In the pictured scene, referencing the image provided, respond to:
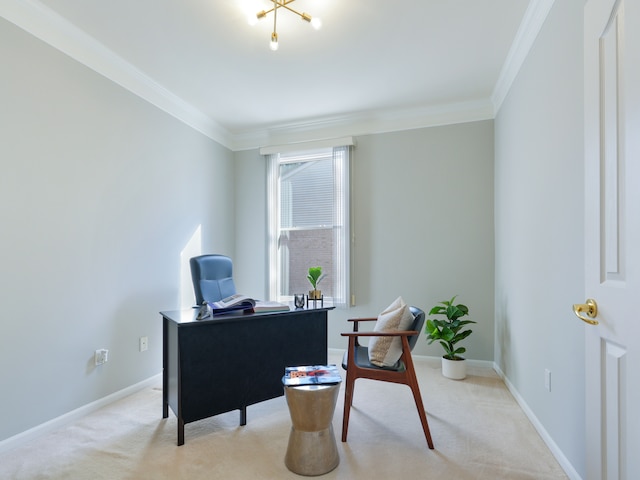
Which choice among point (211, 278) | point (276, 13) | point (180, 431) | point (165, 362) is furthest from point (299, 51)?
point (180, 431)

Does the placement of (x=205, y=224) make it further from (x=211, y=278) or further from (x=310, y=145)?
(x=310, y=145)


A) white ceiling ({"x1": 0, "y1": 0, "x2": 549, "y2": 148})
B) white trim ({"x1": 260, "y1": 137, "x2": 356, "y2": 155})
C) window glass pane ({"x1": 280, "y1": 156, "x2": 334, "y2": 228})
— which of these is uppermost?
white ceiling ({"x1": 0, "y1": 0, "x2": 549, "y2": 148})

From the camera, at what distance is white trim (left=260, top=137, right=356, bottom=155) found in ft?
13.1

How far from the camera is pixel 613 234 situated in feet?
3.71

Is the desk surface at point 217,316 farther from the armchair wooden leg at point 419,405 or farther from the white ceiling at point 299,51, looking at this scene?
the white ceiling at point 299,51

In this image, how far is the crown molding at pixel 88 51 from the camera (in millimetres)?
2162

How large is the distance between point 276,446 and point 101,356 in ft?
5.05

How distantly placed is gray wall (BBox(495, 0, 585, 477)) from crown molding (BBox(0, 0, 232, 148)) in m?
3.05

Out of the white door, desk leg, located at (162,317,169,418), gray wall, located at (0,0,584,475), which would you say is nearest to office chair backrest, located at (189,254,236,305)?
desk leg, located at (162,317,169,418)

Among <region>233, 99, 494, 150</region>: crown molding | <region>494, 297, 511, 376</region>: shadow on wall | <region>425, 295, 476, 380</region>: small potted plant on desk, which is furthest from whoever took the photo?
<region>233, 99, 494, 150</region>: crown molding

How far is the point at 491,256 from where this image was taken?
3566 mm

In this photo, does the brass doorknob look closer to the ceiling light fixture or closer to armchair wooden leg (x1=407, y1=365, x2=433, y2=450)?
armchair wooden leg (x1=407, y1=365, x2=433, y2=450)

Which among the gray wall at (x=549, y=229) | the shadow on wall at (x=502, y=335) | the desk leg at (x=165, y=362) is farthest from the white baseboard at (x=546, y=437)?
the desk leg at (x=165, y=362)

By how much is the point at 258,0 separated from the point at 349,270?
2.66m
